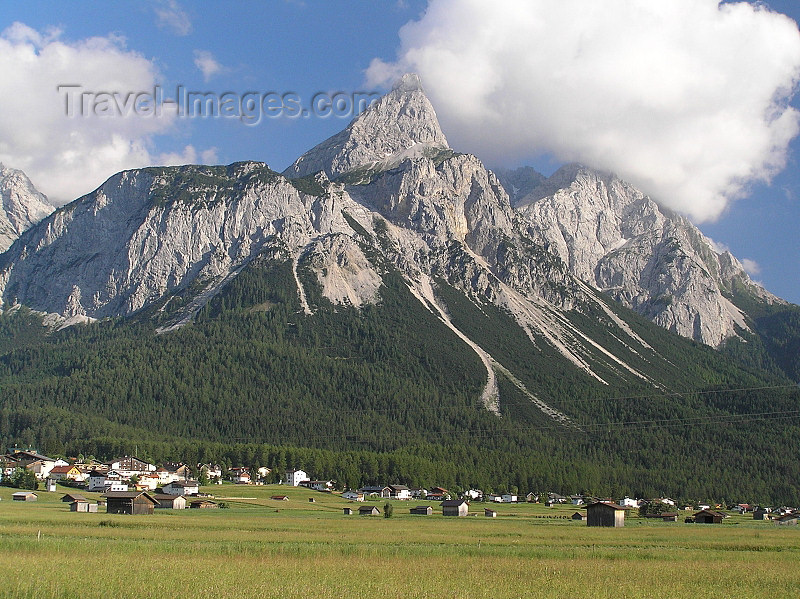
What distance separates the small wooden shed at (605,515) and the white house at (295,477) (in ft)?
300

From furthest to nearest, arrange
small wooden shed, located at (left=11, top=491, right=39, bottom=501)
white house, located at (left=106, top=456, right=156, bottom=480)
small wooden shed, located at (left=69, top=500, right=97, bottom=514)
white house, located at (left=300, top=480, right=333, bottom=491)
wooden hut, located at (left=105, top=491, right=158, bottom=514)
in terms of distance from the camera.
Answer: white house, located at (left=300, top=480, right=333, bottom=491) → white house, located at (left=106, top=456, right=156, bottom=480) → small wooden shed, located at (left=11, top=491, right=39, bottom=501) → wooden hut, located at (left=105, top=491, right=158, bottom=514) → small wooden shed, located at (left=69, top=500, right=97, bottom=514)

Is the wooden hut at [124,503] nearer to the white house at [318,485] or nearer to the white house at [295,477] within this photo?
the white house at [318,485]

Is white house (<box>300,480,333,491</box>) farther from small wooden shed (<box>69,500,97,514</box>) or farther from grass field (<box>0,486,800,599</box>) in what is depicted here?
grass field (<box>0,486,800,599</box>)

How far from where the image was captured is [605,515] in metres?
105

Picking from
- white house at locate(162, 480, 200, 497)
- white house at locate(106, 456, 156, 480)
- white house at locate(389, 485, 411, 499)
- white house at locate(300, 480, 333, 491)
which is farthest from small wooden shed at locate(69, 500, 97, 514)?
white house at locate(389, 485, 411, 499)

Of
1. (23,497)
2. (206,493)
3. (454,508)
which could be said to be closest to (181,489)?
(206,493)

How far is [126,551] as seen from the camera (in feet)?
177

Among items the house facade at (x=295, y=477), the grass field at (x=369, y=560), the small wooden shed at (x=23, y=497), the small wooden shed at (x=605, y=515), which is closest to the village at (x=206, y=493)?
the small wooden shed at (x=605, y=515)

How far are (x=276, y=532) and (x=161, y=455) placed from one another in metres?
120

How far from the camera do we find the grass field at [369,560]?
39.7 m

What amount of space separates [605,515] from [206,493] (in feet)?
231

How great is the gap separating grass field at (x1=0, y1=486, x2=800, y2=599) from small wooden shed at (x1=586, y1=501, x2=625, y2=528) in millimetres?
12618

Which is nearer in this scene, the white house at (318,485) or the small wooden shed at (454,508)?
the small wooden shed at (454,508)

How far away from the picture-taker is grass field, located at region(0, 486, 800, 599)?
39.7 m
